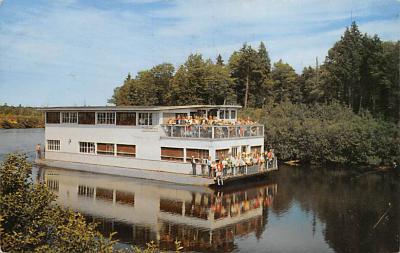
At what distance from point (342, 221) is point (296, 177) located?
11.7 meters

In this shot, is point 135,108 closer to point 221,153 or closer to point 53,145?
point 221,153

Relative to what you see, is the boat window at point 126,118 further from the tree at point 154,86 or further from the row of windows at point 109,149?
the tree at point 154,86

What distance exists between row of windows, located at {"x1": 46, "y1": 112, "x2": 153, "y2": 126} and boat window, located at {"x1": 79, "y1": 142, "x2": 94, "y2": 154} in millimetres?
1463

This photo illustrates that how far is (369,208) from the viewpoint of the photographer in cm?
2100

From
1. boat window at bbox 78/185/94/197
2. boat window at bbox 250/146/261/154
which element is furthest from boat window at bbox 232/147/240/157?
boat window at bbox 78/185/94/197

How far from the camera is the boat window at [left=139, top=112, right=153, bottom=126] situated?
28969 millimetres

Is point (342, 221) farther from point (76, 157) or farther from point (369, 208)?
point (76, 157)

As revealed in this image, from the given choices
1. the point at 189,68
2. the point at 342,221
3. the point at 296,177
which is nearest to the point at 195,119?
the point at 296,177

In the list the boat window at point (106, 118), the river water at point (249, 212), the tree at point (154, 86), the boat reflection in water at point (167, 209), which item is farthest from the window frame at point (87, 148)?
the tree at point (154, 86)

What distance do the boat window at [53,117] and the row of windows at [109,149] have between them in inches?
129

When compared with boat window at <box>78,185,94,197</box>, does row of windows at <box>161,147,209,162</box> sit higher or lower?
higher

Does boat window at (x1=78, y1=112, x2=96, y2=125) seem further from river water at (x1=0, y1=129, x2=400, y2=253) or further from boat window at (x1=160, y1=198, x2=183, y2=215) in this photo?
boat window at (x1=160, y1=198, x2=183, y2=215)

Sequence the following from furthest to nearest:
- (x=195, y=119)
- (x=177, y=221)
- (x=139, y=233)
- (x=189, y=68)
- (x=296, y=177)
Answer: (x=189, y=68), (x=296, y=177), (x=195, y=119), (x=177, y=221), (x=139, y=233)

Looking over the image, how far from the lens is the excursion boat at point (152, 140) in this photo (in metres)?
26.3
